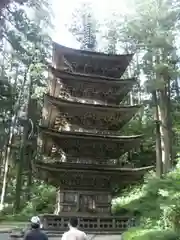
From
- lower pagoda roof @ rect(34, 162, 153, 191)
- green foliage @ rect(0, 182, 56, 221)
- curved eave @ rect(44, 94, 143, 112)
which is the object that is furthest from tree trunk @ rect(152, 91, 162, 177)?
green foliage @ rect(0, 182, 56, 221)

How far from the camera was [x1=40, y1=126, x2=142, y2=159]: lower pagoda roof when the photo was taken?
15539mm

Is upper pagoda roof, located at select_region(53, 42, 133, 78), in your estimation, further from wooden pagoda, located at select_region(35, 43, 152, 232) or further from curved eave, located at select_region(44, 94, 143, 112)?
curved eave, located at select_region(44, 94, 143, 112)

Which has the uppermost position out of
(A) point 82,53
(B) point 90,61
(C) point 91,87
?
(A) point 82,53

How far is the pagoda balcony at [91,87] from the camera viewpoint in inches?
674

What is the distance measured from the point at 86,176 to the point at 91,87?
5185 millimetres

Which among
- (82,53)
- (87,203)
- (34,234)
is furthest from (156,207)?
(34,234)

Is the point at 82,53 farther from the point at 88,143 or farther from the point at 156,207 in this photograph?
the point at 156,207

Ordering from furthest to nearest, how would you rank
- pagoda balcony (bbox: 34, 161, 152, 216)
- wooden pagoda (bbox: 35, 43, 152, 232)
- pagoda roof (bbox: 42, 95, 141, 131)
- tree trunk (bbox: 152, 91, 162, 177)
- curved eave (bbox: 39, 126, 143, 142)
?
tree trunk (bbox: 152, 91, 162, 177)
pagoda roof (bbox: 42, 95, 141, 131)
pagoda balcony (bbox: 34, 161, 152, 216)
wooden pagoda (bbox: 35, 43, 152, 232)
curved eave (bbox: 39, 126, 143, 142)

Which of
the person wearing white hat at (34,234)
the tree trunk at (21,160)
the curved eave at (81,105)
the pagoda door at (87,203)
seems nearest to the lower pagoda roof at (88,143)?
the curved eave at (81,105)

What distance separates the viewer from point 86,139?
52.1ft

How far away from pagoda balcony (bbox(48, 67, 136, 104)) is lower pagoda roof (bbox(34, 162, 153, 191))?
4376 millimetres

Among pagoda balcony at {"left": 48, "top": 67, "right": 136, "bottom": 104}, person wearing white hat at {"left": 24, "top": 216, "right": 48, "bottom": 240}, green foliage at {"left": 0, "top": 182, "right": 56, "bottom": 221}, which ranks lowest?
person wearing white hat at {"left": 24, "top": 216, "right": 48, "bottom": 240}

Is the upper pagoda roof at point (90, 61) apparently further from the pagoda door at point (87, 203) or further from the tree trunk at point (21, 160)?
the tree trunk at point (21, 160)

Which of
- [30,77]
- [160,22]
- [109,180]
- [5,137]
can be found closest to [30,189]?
[5,137]
